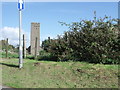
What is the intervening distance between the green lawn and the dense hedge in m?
1.94

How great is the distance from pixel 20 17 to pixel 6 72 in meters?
2.87

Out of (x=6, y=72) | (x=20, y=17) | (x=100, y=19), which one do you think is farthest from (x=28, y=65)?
(x=100, y=19)

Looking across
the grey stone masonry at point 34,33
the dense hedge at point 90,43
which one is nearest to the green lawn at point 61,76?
the dense hedge at point 90,43

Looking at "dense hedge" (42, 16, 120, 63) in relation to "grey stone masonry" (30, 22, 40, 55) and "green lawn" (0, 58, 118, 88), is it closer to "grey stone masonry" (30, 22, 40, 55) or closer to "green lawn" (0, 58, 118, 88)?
"green lawn" (0, 58, 118, 88)

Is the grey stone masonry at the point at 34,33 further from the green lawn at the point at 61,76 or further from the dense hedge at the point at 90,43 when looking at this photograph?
the green lawn at the point at 61,76

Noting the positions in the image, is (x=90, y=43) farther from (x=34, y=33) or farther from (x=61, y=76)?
(x=34, y=33)

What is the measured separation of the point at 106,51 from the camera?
12375 mm

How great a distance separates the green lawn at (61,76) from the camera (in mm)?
8703

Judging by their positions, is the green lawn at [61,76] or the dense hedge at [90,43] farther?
the dense hedge at [90,43]

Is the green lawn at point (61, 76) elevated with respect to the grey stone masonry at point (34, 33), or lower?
lower

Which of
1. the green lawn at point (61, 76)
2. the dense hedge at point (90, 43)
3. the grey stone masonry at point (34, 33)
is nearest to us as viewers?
the green lawn at point (61, 76)

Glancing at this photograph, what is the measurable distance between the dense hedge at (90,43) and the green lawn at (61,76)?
1945 millimetres

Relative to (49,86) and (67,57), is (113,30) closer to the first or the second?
(67,57)

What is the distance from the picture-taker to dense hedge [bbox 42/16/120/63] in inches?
493
